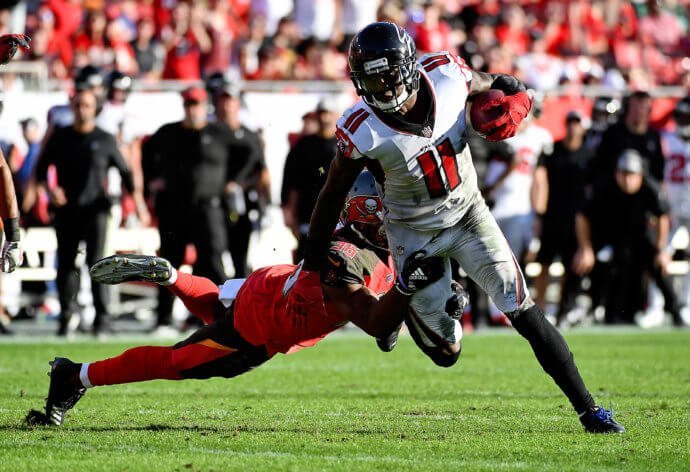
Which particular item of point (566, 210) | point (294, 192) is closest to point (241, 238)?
point (294, 192)

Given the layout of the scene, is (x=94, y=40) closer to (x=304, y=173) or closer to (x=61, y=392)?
(x=304, y=173)

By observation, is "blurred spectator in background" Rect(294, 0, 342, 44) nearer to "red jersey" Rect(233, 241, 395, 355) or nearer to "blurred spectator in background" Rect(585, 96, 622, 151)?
"blurred spectator in background" Rect(585, 96, 622, 151)

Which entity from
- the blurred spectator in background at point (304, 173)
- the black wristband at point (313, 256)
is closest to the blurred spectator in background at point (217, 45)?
the blurred spectator in background at point (304, 173)

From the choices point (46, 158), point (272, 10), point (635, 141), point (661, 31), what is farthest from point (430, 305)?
point (661, 31)

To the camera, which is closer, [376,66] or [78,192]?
[376,66]

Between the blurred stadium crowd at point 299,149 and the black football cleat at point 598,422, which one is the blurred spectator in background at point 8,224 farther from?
the blurred stadium crowd at point 299,149

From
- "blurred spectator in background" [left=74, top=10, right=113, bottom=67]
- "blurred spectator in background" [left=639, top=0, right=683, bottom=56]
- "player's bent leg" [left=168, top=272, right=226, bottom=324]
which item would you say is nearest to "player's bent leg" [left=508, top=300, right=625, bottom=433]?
"player's bent leg" [left=168, top=272, right=226, bottom=324]

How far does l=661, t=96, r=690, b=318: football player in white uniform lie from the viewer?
1303 cm

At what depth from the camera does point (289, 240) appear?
497 inches

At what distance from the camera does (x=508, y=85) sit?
560cm

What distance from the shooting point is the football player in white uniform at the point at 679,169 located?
42.8 feet

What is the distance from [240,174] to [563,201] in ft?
10.6

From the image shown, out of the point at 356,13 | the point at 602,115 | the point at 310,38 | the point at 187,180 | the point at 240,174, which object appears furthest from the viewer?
the point at 356,13

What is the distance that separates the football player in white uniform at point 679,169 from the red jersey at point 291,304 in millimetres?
7851
